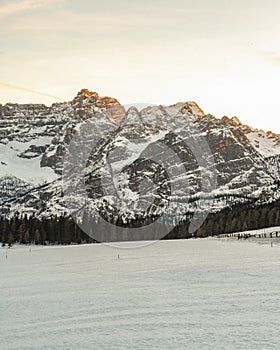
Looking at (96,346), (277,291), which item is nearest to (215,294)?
(277,291)

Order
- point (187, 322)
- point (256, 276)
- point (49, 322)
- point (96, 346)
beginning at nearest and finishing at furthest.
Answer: point (96, 346) < point (187, 322) < point (49, 322) < point (256, 276)

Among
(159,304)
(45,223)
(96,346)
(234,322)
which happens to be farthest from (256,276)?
(45,223)

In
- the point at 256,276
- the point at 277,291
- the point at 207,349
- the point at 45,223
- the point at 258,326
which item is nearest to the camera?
the point at 207,349

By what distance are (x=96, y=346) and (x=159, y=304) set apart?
976 cm

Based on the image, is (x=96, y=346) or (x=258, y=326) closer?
(x=96, y=346)

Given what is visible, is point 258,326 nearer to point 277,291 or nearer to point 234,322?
point 234,322

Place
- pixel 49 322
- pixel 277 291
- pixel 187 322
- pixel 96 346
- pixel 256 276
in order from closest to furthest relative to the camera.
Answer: pixel 96 346
pixel 187 322
pixel 49 322
pixel 277 291
pixel 256 276

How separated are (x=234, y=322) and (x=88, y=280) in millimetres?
23322

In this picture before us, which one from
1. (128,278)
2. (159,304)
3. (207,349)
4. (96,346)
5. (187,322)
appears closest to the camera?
(207,349)

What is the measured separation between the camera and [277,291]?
107 feet

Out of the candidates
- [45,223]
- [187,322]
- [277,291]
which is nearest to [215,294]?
[277,291]

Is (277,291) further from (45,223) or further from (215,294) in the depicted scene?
(45,223)

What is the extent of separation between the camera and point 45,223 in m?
183

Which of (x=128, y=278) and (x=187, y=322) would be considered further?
(x=128, y=278)
